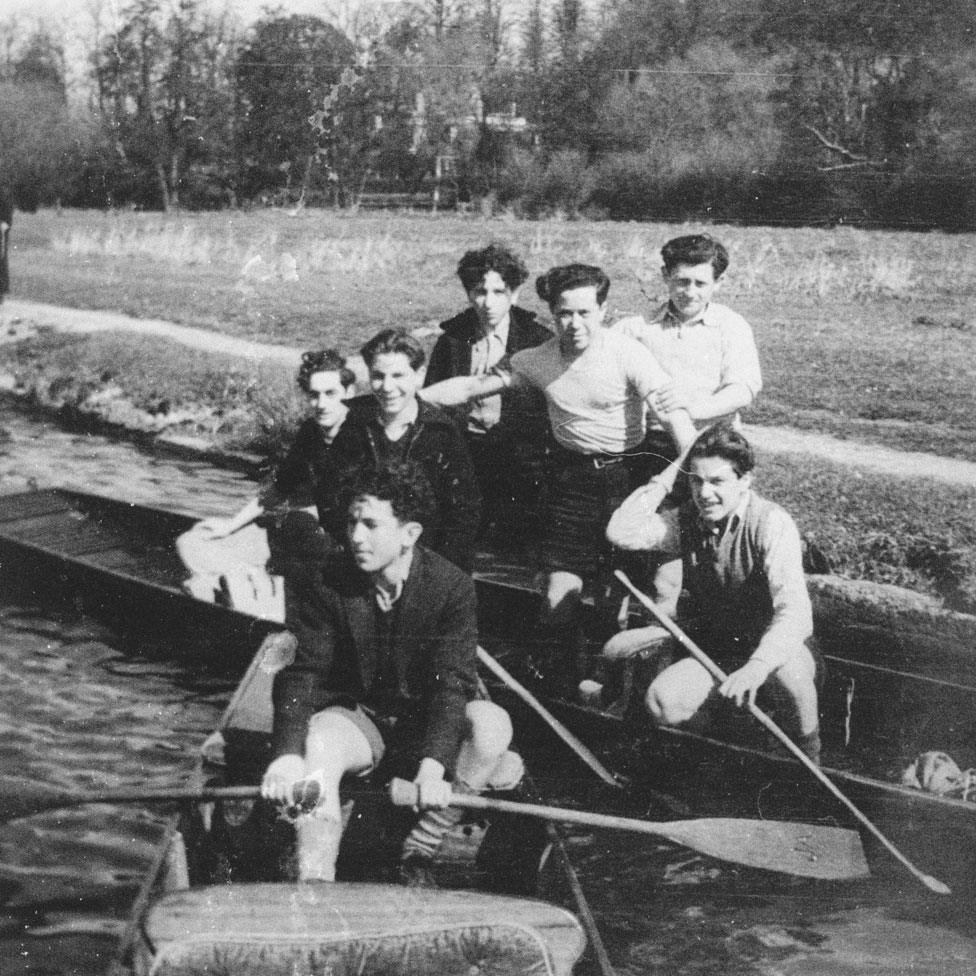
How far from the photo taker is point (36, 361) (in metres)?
10.5

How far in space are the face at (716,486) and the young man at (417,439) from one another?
77 cm

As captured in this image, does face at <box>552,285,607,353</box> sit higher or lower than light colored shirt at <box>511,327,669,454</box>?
higher

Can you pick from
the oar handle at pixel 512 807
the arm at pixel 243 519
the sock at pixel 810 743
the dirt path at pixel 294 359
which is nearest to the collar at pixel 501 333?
the arm at pixel 243 519

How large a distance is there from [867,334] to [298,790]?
20.6 feet

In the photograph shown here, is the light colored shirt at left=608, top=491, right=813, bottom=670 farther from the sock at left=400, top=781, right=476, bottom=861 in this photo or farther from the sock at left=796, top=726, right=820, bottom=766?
the sock at left=400, top=781, right=476, bottom=861

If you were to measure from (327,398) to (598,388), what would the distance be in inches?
40.7

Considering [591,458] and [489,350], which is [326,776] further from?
[489,350]

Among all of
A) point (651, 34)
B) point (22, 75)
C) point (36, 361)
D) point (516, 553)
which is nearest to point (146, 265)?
point (36, 361)

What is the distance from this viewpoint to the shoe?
3.13 m

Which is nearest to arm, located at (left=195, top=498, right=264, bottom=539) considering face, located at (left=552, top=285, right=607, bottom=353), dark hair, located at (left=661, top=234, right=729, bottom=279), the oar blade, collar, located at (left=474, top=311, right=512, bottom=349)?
collar, located at (left=474, top=311, right=512, bottom=349)

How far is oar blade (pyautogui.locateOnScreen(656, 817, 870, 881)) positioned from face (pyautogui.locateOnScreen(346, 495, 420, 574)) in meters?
1.19

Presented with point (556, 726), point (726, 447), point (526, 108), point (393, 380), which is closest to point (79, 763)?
point (556, 726)

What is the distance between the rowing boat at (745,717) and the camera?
346cm

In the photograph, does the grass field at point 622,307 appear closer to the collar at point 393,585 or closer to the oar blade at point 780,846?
the oar blade at point 780,846
